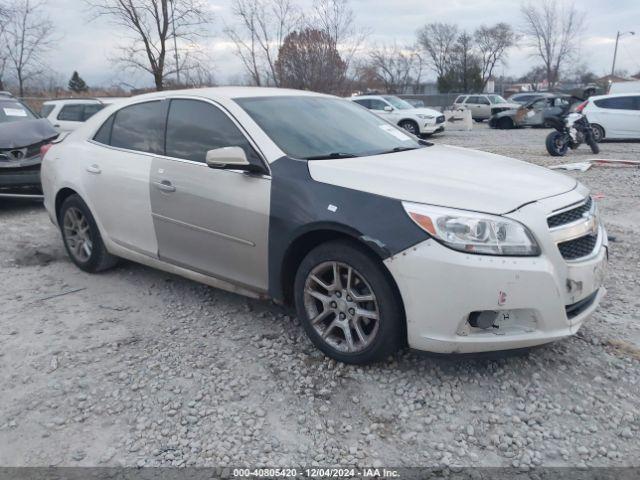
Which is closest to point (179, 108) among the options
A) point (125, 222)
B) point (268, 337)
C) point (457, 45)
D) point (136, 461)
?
point (125, 222)

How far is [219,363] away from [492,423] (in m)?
Result: 1.59

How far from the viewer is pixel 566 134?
12.4m

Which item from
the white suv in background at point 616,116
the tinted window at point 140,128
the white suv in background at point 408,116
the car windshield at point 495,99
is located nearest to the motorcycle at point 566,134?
the white suv in background at point 616,116

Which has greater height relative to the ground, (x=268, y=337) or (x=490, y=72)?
(x=490, y=72)

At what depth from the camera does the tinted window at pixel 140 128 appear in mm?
4199

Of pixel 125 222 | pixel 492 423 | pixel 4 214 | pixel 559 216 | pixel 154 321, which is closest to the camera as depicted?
pixel 492 423

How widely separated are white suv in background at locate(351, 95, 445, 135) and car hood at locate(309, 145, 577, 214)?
16.8m

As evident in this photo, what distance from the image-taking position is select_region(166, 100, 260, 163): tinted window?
3.70 meters

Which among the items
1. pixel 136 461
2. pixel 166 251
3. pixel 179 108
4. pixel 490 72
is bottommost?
pixel 136 461

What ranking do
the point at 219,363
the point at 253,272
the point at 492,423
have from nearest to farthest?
the point at 492,423
the point at 219,363
the point at 253,272

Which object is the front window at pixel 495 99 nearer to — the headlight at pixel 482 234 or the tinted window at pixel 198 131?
the tinted window at pixel 198 131

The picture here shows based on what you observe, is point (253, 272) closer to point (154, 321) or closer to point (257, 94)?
point (154, 321)

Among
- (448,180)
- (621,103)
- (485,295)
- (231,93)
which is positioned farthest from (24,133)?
(621,103)

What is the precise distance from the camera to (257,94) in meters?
4.09
